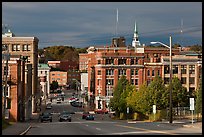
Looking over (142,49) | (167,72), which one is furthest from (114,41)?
(167,72)

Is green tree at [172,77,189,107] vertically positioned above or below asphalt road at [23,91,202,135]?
above

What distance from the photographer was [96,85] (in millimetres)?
141500

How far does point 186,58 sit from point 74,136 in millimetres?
102253

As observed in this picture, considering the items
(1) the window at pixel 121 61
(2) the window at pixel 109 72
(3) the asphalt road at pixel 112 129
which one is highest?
(1) the window at pixel 121 61

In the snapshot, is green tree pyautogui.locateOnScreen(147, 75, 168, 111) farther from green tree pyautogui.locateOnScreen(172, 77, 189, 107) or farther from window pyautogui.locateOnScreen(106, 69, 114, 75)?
window pyautogui.locateOnScreen(106, 69, 114, 75)

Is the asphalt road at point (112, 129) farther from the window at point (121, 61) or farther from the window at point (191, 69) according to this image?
the window at point (121, 61)

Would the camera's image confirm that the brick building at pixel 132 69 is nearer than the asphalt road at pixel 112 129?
No

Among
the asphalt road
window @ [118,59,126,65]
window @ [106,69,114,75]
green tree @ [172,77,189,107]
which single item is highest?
window @ [118,59,126,65]

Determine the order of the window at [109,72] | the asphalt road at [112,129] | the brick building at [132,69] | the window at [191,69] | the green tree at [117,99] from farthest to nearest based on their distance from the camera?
1. the window at [109,72]
2. the window at [191,69]
3. the brick building at [132,69]
4. the green tree at [117,99]
5. the asphalt road at [112,129]

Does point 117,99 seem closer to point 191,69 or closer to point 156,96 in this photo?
point 156,96

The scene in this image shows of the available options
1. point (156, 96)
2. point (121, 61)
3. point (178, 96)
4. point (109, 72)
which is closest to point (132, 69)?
point (121, 61)

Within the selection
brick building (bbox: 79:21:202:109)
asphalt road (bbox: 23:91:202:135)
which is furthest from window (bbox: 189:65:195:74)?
asphalt road (bbox: 23:91:202:135)

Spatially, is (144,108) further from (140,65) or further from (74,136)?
(140,65)

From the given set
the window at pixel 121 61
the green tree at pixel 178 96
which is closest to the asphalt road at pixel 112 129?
the green tree at pixel 178 96
